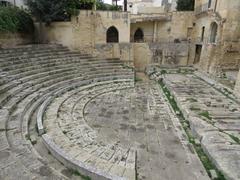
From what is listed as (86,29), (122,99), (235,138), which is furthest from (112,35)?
(235,138)

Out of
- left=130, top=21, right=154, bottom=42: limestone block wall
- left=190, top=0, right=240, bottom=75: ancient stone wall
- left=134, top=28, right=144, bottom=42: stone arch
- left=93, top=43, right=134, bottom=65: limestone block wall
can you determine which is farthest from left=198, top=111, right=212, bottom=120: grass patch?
left=134, top=28, right=144, bottom=42: stone arch

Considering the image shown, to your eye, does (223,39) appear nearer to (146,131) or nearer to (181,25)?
(181,25)

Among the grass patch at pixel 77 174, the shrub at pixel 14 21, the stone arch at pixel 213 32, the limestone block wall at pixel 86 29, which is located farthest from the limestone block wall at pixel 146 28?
the grass patch at pixel 77 174

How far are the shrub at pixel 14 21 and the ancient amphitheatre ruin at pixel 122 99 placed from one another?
40cm

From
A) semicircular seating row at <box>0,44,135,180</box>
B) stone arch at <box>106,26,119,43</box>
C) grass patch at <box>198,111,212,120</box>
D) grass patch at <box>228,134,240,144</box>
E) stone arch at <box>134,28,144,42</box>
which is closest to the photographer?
semicircular seating row at <box>0,44,135,180</box>

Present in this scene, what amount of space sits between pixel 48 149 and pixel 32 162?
0.88m

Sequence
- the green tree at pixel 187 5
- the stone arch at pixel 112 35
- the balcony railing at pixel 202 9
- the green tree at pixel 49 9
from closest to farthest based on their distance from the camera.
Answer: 1. the green tree at pixel 49 9
2. the balcony railing at pixel 202 9
3. the stone arch at pixel 112 35
4. the green tree at pixel 187 5

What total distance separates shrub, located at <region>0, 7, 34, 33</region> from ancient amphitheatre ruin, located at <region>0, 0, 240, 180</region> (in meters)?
0.40

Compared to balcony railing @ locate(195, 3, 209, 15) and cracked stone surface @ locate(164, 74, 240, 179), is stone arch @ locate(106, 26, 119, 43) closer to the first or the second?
cracked stone surface @ locate(164, 74, 240, 179)

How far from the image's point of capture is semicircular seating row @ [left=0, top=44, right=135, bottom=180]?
13.6 feet

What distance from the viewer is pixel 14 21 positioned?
449 inches

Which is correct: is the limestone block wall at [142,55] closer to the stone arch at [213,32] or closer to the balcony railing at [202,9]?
the stone arch at [213,32]

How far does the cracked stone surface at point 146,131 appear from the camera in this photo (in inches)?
180

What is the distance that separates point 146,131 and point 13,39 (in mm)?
9442
